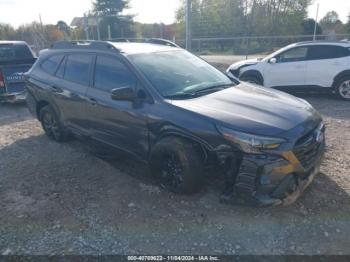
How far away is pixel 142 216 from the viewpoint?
3498 mm

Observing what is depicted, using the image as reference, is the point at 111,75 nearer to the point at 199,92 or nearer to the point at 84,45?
the point at 84,45

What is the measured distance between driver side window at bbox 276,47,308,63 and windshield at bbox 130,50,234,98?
16.5 ft

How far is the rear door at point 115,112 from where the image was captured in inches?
156

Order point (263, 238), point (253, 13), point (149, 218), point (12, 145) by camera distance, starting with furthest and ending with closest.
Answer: point (253, 13)
point (12, 145)
point (149, 218)
point (263, 238)

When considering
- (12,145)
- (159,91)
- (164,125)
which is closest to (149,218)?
(164,125)

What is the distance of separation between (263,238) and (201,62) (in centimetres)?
279

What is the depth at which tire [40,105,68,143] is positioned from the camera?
564 cm

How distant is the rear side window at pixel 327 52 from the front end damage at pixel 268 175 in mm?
6222

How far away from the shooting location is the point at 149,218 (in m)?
3.46

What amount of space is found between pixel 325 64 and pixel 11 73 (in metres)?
8.30

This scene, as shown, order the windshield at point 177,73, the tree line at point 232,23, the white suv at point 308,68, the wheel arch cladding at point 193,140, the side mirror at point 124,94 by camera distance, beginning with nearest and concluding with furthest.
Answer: the wheel arch cladding at point 193,140 → the side mirror at point 124,94 → the windshield at point 177,73 → the white suv at point 308,68 → the tree line at point 232,23

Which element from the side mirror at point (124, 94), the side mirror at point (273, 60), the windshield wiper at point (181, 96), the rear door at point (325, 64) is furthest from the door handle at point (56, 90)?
the rear door at point (325, 64)

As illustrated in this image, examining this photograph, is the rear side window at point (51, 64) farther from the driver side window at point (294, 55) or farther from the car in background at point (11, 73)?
the driver side window at point (294, 55)

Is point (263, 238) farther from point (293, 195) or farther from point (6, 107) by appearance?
point (6, 107)
